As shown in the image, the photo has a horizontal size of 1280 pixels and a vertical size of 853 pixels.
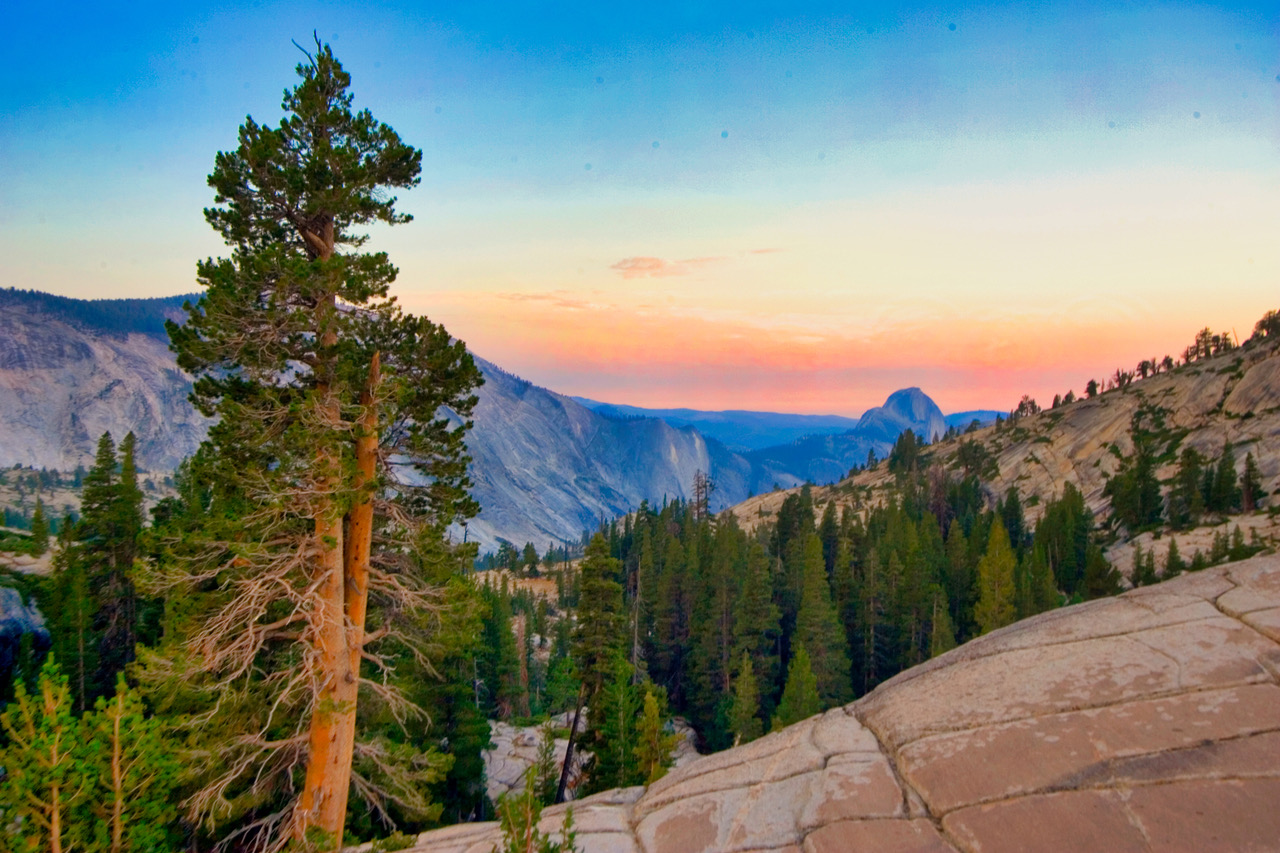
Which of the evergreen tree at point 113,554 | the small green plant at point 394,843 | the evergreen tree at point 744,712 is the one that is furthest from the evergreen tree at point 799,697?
the evergreen tree at point 113,554

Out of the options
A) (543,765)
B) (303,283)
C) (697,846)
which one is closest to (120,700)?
(303,283)

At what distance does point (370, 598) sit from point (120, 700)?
5572 mm

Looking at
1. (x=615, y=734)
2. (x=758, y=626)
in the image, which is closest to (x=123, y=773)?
(x=615, y=734)

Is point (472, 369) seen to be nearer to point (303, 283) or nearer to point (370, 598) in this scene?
point (303, 283)

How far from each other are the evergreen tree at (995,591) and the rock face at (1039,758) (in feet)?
130

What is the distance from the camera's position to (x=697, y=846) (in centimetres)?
889

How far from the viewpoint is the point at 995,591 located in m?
49.2

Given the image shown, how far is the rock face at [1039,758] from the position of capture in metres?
7.05

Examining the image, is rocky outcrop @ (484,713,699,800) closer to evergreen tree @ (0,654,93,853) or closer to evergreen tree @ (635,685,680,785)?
evergreen tree @ (635,685,680,785)

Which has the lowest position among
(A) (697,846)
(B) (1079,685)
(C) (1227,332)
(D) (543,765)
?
(D) (543,765)

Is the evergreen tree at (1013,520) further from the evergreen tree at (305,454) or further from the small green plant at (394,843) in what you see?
the small green plant at (394,843)

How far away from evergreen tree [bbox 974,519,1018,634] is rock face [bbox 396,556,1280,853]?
39.6 metres

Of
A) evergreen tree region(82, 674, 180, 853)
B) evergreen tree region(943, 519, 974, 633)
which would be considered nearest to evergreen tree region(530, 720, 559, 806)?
evergreen tree region(82, 674, 180, 853)

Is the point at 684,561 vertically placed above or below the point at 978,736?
below
